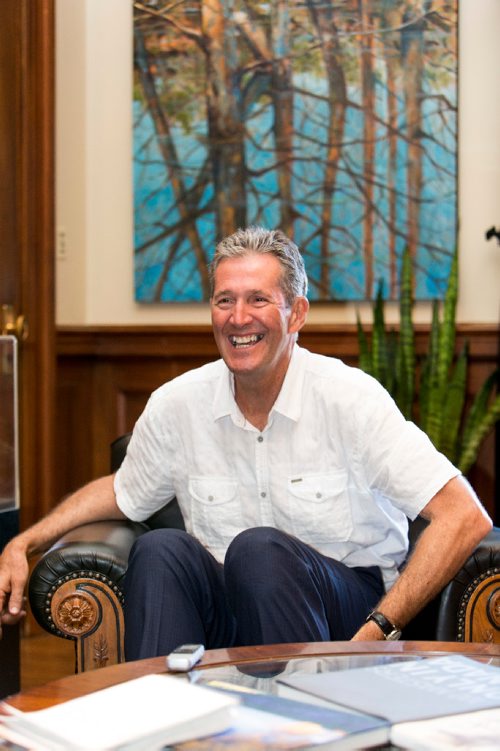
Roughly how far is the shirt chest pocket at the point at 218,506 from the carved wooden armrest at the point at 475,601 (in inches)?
17.6

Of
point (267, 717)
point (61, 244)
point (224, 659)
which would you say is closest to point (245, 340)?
point (224, 659)

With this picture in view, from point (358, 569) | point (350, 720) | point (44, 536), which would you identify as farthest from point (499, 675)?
point (44, 536)

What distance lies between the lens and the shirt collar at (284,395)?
2.24 metres

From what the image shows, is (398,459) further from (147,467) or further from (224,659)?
(224,659)

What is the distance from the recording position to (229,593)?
2018mm

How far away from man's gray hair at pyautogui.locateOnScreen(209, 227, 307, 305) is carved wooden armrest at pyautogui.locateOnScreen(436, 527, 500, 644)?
0.63 meters

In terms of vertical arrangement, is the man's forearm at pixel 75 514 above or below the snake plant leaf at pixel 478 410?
below

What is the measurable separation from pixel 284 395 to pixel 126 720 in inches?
44.4

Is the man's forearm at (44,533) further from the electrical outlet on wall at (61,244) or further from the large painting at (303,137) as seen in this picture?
the electrical outlet on wall at (61,244)

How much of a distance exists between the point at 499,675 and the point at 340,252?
103 inches

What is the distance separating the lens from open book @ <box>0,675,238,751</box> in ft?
3.76

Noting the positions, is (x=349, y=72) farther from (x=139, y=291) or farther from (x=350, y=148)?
(x=139, y=291)

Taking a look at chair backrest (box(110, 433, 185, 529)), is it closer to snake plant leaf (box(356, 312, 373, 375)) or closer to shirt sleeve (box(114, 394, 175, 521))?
shirt sleeve (box(114, 394, 175, 521))

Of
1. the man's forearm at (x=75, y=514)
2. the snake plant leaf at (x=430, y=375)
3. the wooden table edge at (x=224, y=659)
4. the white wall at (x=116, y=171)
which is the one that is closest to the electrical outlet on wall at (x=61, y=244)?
the white wall at (x=116, y=171)
